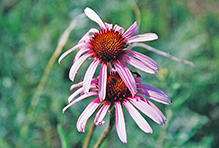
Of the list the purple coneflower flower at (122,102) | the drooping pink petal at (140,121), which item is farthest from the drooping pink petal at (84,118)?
the drooping pink petal at (140,121)

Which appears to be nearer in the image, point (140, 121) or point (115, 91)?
point (140, 121)

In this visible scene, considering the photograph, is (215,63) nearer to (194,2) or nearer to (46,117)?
(194,2)

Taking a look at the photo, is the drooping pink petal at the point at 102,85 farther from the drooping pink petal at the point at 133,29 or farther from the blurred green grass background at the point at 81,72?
the blurred green grass background at the point at 81,72

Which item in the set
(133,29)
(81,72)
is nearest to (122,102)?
(133,29)

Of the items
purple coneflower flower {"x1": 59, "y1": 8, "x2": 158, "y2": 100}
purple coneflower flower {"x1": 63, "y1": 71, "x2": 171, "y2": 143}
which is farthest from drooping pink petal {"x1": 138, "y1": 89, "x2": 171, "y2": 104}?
purple coneflower flower {"x1": 59, "y1": 8, "x2": 158, "y2": 100}

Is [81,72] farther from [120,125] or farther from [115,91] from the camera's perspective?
[120,125]

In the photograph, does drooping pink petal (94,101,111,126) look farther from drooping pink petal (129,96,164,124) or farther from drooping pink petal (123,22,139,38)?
drooping pink petal (123,22,139,38)

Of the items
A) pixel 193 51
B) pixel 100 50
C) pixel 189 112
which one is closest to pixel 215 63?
pixel 193 51
